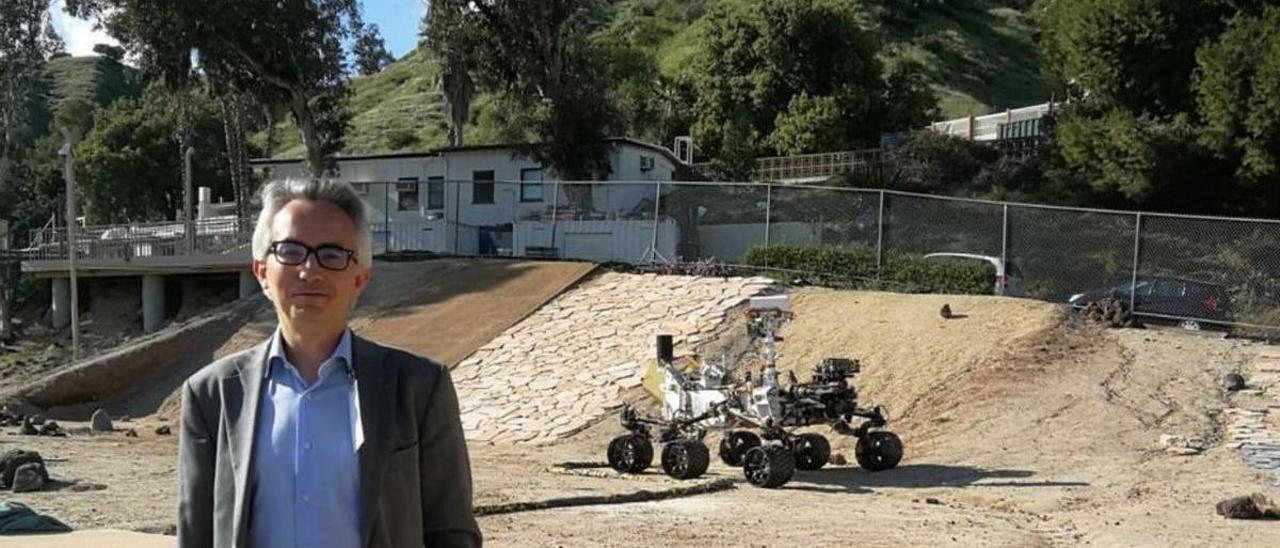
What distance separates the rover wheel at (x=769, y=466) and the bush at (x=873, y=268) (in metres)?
9.93

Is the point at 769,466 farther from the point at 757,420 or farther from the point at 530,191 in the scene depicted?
the point at 530,191

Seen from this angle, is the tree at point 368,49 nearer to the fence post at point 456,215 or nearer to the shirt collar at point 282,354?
the fence post at point 456,215

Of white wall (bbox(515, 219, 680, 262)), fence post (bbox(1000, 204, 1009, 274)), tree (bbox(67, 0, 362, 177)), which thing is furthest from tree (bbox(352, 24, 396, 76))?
fence post (bbox(1000, 204, 1009, 274))

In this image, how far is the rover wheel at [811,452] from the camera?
1675 centimetres

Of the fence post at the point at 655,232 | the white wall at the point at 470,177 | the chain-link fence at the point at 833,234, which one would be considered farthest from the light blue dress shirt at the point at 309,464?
the white wall at the point at 470,177

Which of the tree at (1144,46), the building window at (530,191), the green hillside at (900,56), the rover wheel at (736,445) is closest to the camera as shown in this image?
the rover wheel at (736,445)

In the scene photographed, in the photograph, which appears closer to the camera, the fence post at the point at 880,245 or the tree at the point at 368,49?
the fence post at the point at 880,245

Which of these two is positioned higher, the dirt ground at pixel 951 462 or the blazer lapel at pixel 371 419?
the blazer lapel at pixel 371 419

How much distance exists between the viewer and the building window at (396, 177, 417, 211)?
122 ft

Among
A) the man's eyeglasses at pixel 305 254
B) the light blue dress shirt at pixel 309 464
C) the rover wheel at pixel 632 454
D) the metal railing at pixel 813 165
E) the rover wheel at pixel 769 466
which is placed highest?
the metal railing at pixel 813 165

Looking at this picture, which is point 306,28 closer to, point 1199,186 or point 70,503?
point 1199,186

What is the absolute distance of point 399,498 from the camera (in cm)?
323

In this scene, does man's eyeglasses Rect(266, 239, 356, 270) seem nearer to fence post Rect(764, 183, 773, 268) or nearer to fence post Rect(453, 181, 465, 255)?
fence post Rect(764, 183, 773, 268)

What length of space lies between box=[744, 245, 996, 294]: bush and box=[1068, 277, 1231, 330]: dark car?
209 cm
